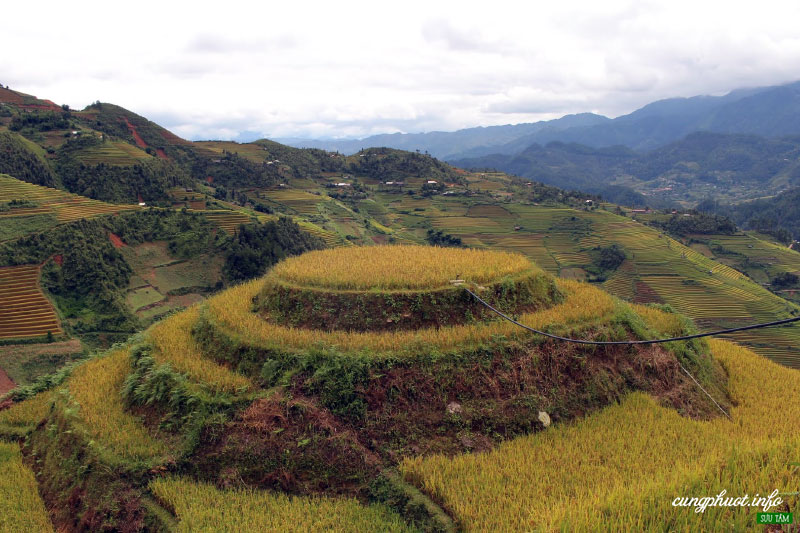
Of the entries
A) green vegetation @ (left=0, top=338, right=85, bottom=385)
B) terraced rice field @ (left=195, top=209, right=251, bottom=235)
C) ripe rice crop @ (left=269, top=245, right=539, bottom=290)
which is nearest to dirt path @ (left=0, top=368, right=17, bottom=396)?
green vegetation @ (left=0, top=338, right=85, bottom=385)

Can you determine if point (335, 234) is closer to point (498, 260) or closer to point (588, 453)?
point (498, 260)

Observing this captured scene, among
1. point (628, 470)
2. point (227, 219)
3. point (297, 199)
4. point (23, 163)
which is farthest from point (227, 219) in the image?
point (628, 470)

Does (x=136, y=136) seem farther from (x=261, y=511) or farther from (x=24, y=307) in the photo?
(x=261, y=511)

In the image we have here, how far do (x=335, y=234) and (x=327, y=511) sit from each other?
5187 cm

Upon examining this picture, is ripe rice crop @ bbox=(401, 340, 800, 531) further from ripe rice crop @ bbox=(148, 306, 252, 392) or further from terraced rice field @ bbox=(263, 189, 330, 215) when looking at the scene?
terraced rice field @ bbox=(263, 189, 330, 215)

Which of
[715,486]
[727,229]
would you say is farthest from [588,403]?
[727,229]

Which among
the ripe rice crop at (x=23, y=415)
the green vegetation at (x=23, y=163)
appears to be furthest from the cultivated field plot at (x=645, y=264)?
the green vegetation at (x=23, y=163)

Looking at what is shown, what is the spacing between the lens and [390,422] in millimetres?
9336

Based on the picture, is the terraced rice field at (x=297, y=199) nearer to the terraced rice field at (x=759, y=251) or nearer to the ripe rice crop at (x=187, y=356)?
the ripe rice crop at (x=187, y=356)

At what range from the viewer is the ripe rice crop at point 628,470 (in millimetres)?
5312

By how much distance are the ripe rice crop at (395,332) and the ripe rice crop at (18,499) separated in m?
5.38

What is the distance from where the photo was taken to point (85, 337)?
3130 cm

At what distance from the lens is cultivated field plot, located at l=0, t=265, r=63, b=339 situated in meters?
29.4

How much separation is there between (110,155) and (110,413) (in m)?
64.3
